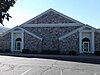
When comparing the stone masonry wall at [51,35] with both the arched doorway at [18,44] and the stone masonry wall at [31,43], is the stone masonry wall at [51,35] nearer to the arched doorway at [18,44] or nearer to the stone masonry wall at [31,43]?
the stone masonry wall at [31,43]

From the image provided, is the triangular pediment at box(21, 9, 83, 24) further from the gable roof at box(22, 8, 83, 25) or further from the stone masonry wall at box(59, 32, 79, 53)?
the stone masonry wall at box(59, 32, 79, 53)

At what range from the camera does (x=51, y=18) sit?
43125mm

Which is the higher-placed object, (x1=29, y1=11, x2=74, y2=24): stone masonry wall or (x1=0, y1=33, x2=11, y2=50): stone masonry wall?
(x1=29, y1=11, x2=74, y2=24): stone masonry wall

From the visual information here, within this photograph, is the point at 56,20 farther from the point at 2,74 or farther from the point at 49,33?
the point at 2,74

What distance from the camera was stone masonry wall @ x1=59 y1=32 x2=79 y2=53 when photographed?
39312 mm

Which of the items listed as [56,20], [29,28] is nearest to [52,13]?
[56,20]

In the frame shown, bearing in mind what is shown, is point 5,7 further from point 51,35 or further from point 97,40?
point 51,35

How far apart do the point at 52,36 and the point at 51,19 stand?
11.2ft

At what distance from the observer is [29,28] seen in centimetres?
4394

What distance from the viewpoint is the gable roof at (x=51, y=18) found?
4247 cm

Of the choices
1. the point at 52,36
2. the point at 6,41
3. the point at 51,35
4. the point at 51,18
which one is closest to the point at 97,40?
the point at 52,36

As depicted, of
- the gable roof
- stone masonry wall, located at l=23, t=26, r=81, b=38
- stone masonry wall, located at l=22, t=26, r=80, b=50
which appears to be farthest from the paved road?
the gable roof

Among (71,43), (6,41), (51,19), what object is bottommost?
(71,43)

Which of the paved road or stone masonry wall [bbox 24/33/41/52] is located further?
stone masonry wall [bbox 24/33/41/52]
